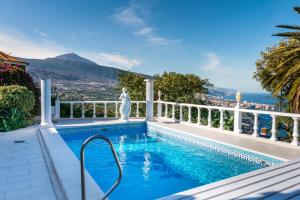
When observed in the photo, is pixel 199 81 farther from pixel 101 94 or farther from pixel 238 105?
pixel 238 105

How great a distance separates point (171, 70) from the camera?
15.3 m

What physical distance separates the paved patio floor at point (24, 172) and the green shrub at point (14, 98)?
5.74 feet

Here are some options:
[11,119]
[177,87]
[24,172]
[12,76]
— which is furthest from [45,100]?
[177,87]

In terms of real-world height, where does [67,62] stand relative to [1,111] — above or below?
above

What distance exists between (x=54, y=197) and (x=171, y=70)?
41.9 ft

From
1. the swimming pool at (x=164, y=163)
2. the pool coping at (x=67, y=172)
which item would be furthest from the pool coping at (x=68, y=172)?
the swimming pool at (x=164, y=163)

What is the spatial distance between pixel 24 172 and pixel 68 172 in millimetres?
864

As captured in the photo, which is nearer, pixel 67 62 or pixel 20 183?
pixel 20 183

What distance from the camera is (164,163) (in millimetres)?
5738

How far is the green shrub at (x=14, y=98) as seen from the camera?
7992mm

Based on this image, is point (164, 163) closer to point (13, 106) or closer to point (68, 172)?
point (68, 172)

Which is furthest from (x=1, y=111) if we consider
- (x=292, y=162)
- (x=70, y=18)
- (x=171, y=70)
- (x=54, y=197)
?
(x=171, y=70)

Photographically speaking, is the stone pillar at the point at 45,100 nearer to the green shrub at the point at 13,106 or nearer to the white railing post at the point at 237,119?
the green shrub at the point at 13,106

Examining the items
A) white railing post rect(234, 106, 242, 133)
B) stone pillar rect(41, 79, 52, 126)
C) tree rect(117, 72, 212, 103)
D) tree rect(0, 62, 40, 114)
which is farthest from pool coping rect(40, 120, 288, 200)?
tree rect(117, 72, 212, 103)
